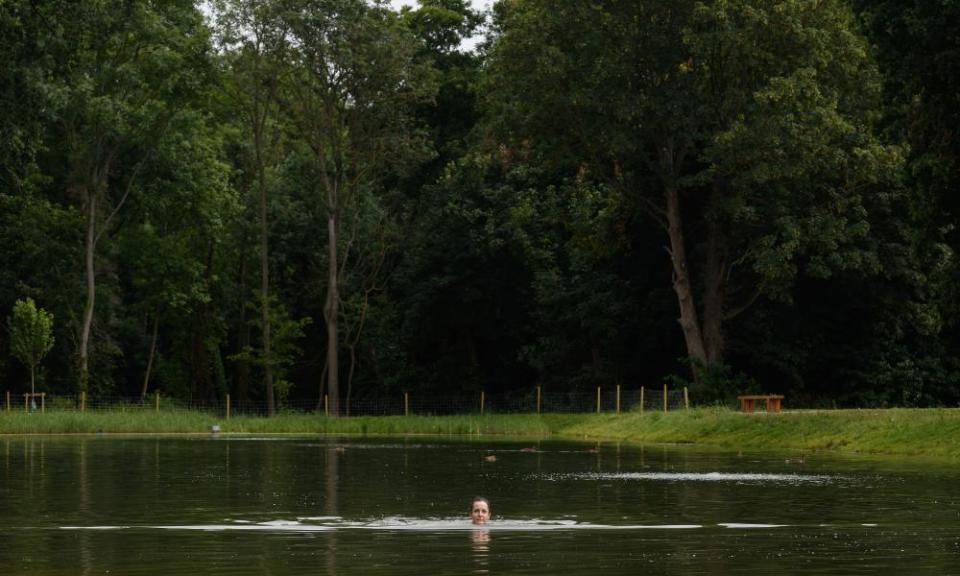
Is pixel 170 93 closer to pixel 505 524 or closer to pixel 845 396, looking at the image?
pixel 845 396

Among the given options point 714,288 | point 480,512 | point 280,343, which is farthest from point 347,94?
point 480,512

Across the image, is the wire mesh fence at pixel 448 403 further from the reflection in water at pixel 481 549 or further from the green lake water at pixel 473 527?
the reflection in water at pixel 481 549

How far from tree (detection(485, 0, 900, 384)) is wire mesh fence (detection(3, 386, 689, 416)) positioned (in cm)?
356

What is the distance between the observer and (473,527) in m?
22.7

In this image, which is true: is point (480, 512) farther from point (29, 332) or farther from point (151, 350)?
point (151, 350)

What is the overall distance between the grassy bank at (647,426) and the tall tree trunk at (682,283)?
5.87 meters

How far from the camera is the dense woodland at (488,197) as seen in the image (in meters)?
66.7

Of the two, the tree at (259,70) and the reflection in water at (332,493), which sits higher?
the tree at (259,70)

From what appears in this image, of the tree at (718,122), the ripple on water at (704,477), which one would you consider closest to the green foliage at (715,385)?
the tree at (718,122)

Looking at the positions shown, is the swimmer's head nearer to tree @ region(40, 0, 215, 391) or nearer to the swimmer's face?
the swimmer's face

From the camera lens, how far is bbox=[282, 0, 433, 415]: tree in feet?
281

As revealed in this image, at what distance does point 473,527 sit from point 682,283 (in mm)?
50350

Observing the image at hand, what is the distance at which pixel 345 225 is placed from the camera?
97.4m

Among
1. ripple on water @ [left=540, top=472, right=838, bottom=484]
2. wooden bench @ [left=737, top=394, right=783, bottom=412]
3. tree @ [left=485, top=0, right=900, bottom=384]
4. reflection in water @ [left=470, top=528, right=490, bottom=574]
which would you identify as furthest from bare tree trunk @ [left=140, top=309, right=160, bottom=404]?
reflection in water @ [left=470, top=528, right=490, bottom=574]
